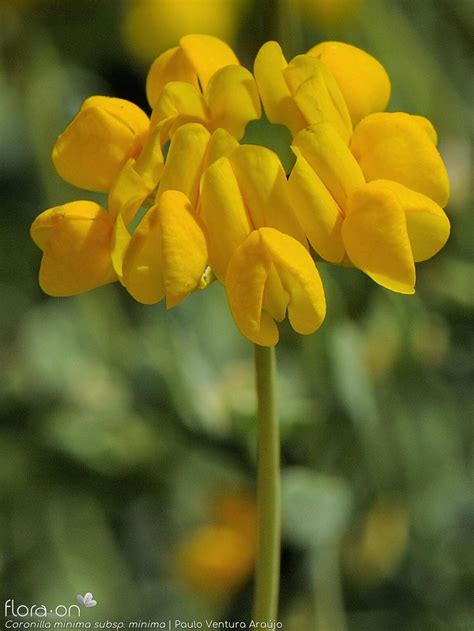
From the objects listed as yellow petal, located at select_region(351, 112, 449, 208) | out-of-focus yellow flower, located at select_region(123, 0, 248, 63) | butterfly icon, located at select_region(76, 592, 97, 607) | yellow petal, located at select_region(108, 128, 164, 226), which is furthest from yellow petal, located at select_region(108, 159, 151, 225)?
out-of-focus yellow flower, located at select_region(123, 0, 248, 63)

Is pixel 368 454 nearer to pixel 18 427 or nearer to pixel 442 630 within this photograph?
pixel 442 630

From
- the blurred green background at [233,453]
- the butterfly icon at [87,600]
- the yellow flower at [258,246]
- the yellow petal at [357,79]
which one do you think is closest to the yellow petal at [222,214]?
the yellow flower at [258,246]

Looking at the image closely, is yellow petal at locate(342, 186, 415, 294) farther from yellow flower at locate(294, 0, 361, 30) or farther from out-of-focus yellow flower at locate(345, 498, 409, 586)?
yellow flower at locate(294, 0, 361, 30)

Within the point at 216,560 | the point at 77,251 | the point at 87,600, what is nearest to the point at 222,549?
the point at 216,560

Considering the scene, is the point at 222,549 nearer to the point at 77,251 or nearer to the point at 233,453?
the point at 233,453

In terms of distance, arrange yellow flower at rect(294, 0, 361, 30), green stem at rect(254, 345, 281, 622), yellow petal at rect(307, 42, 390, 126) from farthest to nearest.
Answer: yellow flower at rect(294, 0, 361, 30)
yellow petal at rect(307, 42, 390, 126)
green stem at rect(254, 345, 281, 622)

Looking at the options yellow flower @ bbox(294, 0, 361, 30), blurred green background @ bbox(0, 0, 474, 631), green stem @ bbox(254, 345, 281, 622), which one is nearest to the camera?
green stem @ bbox(254, 345, 281, 622)

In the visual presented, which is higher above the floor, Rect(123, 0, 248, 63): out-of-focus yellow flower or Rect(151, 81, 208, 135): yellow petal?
Rect(151, 81, 208, 135): yellow petal
